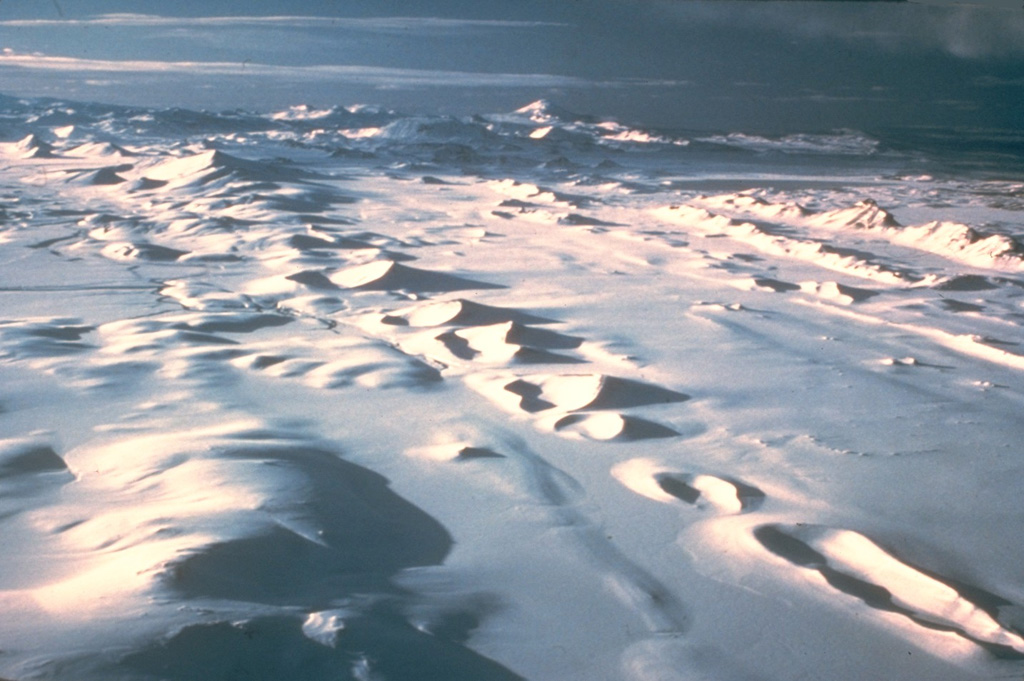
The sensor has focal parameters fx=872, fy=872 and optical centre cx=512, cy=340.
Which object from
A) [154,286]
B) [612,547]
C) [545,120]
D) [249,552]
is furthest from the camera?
[545,120]

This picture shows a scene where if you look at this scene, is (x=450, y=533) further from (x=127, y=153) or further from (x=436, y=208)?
(x=127, y=153)

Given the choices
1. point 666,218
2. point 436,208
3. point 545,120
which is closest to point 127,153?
point 436,208

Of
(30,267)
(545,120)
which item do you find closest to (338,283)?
(30,267)

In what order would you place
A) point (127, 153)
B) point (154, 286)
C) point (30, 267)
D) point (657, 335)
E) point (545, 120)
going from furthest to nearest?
point (545, 120) → point (127, 153) → point (30, 267) → point (154, 286) → point (657, 335)

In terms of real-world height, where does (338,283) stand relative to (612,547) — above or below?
below

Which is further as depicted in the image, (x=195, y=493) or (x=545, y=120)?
(x=545, y=120)

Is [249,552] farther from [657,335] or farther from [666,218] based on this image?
[666,218]
